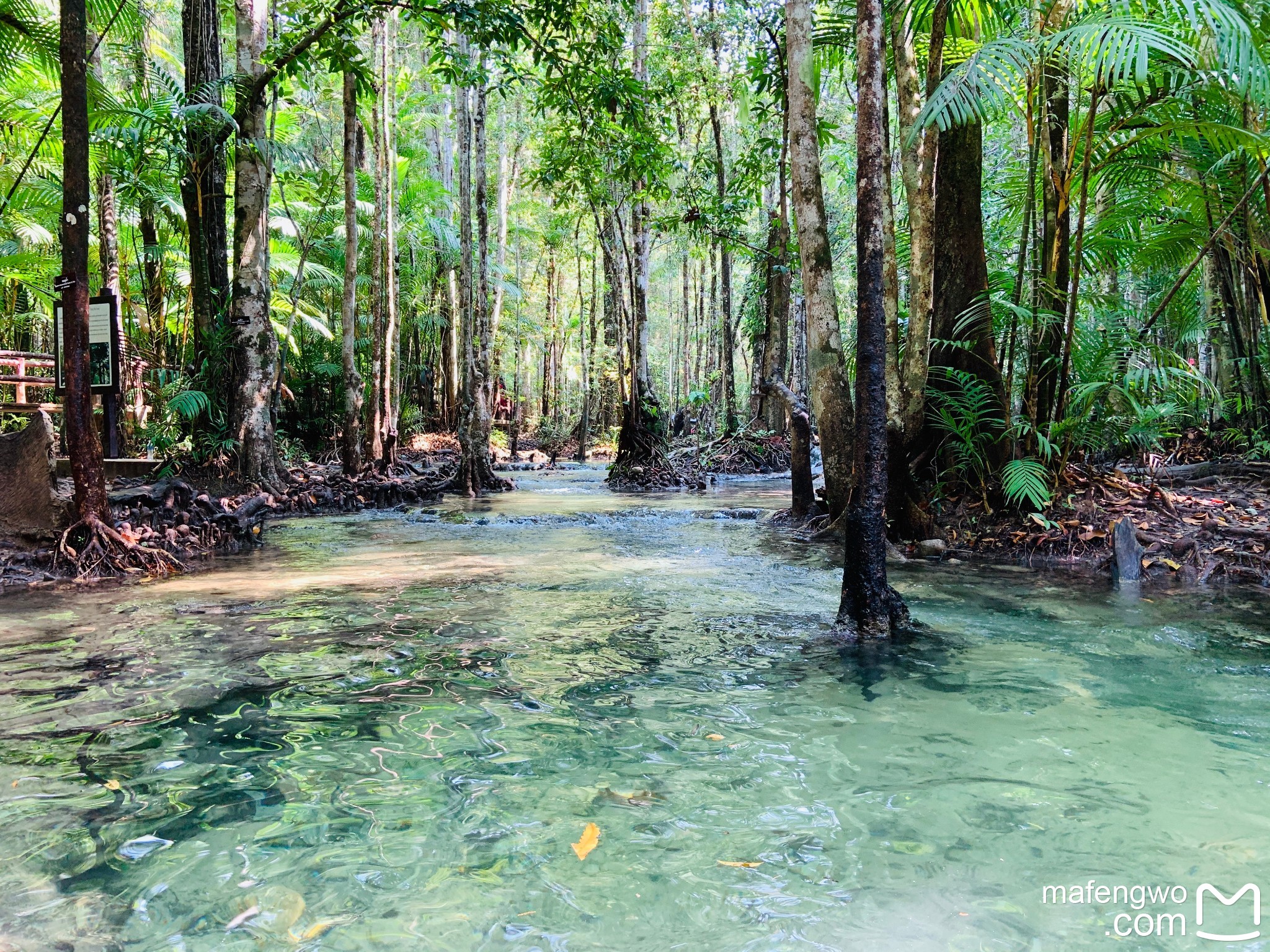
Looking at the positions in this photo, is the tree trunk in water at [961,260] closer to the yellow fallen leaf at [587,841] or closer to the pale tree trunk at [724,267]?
the pale tree trunk at [724,267]

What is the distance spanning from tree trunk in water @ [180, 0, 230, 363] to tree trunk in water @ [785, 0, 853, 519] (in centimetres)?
795

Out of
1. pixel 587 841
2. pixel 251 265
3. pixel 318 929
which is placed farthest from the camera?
pixel 251 265

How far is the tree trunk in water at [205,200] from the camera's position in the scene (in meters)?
10.8

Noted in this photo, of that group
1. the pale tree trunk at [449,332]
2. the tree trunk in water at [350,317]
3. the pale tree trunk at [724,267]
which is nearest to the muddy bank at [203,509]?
the tree trunk in water at [350,317]

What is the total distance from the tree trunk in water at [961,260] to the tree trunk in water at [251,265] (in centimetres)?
797

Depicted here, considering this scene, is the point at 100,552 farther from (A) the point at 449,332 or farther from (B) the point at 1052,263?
(A) the point at 449,332

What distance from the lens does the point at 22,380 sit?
42.7ft

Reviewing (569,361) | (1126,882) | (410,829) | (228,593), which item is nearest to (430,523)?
(228,593)

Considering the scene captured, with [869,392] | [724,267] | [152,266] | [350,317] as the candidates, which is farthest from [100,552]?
[724,267]

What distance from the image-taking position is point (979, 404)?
740 cm

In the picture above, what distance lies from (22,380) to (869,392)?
14247mm

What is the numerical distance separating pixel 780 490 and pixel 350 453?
7.60 metres

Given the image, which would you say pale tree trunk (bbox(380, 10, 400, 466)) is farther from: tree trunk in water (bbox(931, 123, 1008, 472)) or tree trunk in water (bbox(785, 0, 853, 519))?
tree trunk in water (bbox(931, 123, 1008, 472))

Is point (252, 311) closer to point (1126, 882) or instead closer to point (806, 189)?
point (806, 189)
